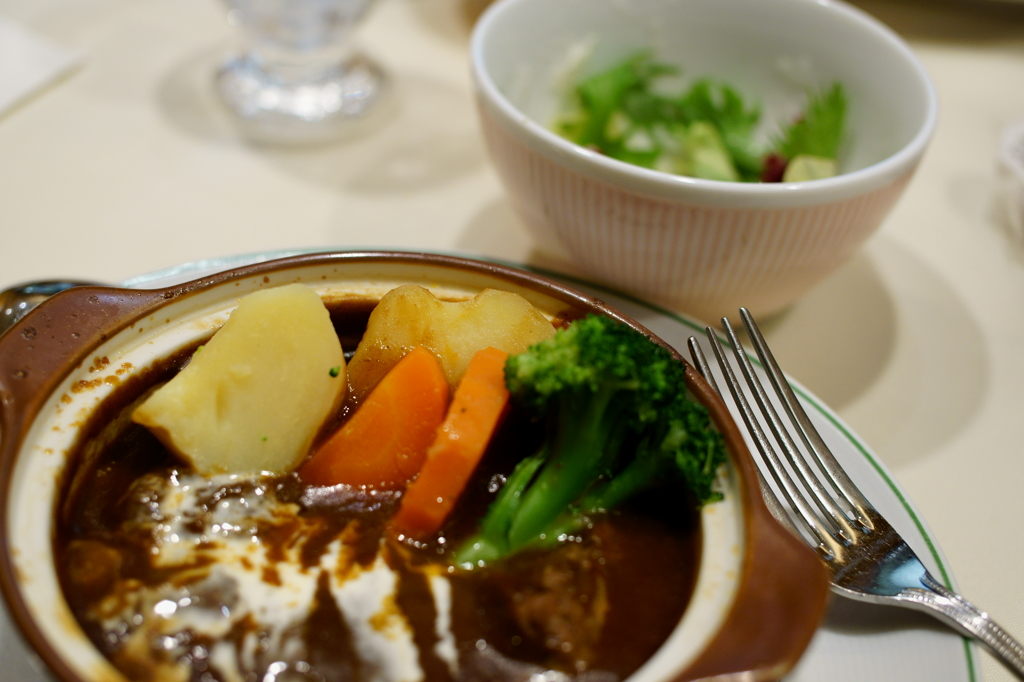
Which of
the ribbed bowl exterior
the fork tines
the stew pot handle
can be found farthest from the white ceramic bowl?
the stew pot handle

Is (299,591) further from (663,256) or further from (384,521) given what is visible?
(663,256)

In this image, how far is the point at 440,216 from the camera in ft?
7.12

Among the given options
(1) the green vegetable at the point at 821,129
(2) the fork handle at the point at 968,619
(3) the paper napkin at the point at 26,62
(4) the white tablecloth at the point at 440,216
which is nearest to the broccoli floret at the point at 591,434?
(2) the fork handle at the point at 968,619

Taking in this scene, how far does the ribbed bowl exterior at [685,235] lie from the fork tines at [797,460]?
8.1 inches

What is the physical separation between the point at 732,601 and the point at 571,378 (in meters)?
0.35

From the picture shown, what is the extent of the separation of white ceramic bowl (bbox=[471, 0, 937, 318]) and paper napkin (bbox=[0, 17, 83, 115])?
1.54 metres

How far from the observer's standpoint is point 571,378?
1.04 meters

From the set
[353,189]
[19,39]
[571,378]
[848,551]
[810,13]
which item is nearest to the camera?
[571,378]

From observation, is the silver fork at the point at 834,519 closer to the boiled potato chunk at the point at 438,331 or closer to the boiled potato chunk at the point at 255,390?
the boiled potato chunk at the point at 438,331

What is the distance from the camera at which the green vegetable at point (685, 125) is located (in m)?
2.04

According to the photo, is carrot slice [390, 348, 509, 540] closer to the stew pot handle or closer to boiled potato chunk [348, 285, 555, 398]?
boiled potato chunk [348, 285, 555, 398]

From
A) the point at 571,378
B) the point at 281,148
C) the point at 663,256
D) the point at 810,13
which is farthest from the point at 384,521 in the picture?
the point at 810,13

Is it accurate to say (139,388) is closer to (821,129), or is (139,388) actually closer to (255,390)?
(255,390)

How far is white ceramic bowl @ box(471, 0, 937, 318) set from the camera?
1453mm
